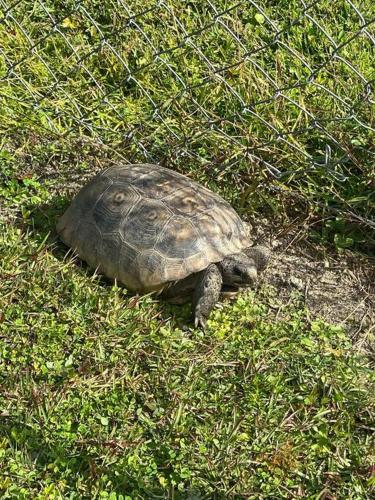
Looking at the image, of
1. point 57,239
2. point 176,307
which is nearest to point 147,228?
point 176,307

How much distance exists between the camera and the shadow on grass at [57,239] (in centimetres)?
347

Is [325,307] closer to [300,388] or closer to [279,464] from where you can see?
[300,388]

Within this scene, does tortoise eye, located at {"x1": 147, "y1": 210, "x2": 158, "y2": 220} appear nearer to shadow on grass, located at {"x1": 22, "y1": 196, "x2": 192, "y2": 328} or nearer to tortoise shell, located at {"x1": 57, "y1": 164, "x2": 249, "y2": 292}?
tortoise shell, located at {"x1": 57, "y1": 164, "x2": 249, "y2": 292}

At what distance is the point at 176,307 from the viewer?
139 inches

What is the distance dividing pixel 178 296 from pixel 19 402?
954mm

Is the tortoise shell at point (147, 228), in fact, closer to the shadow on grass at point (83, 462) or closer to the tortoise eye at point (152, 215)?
the tortoise eye at point (152, 215)

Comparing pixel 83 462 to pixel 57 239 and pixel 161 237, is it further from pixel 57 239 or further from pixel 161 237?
pixel 57 239

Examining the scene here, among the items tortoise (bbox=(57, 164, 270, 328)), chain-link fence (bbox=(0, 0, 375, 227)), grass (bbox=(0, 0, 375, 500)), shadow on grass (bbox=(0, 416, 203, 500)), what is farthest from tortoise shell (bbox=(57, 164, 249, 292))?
shadow on grass (bbox=(0, 416, 203, 500))

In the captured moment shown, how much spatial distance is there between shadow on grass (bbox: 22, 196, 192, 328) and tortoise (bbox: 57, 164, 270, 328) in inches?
1.9

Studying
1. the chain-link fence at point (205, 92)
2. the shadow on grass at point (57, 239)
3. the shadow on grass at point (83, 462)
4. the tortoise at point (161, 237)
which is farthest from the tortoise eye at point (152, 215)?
the shadow on grass at point (83, 462)

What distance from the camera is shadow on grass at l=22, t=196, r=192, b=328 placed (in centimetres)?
347

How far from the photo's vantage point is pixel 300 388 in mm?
3137

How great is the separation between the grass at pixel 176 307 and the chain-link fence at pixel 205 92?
0.01m

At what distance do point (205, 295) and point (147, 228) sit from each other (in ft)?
1.39
